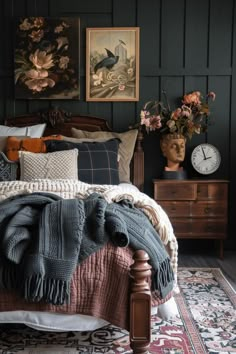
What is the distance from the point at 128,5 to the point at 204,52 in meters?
0.87

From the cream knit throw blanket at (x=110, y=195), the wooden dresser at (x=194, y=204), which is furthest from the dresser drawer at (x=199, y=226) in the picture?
the cream knit throw blanket at (x=110, y=195)

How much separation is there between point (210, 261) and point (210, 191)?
2.11 feet

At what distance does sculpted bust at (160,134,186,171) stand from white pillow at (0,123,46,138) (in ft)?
3.79

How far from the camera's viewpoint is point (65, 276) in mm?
1775

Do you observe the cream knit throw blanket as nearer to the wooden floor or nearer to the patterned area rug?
the patterned area rug

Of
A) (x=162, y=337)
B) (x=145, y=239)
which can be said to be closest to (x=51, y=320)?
(x=145, y=239)

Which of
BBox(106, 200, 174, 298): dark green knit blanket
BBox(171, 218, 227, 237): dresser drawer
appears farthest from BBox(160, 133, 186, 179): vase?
BBox(106, 200, 174, 298): dark green knit blanket

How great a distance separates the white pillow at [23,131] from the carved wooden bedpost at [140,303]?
7.77 feet

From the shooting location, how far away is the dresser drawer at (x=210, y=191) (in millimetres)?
3814

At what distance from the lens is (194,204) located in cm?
381

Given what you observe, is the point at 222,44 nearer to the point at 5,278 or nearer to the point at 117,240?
the point at 117,240

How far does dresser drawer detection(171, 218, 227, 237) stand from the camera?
381cm

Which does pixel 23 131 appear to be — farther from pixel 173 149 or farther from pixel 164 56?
pixel 164 56

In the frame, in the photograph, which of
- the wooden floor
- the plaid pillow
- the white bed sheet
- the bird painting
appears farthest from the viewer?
the bird painting
